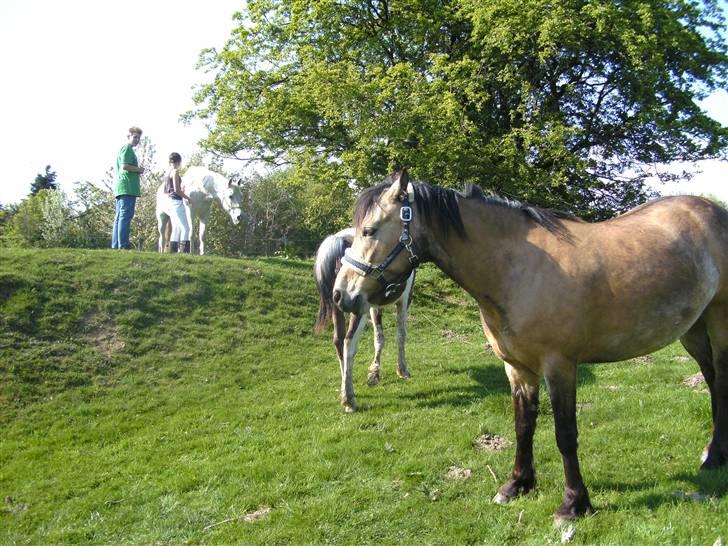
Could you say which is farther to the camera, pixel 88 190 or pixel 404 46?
pixel 88 190

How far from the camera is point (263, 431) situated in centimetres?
717

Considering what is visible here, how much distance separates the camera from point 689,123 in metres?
18.3

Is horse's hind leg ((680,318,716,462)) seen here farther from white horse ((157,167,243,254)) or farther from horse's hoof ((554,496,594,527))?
white horse ((157,167,243,254))

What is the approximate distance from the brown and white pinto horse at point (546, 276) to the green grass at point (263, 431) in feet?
2.53

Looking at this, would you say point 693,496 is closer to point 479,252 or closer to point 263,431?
point 479,252

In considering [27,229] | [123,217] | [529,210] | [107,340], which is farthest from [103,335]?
[27,229]

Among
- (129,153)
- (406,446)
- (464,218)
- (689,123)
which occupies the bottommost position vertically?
(406,446)

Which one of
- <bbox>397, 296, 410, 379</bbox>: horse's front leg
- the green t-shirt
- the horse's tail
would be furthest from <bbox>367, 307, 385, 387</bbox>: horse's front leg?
the green t-shirt

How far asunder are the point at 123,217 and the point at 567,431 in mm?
12149

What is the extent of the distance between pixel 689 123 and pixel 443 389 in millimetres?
15423

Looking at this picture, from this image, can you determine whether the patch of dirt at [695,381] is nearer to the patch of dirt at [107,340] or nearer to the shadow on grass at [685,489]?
the shadow on grass at [685,489]

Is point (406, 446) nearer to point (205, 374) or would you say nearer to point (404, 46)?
point (205, 374)

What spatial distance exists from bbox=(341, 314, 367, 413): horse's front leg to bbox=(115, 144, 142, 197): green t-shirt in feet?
24.5

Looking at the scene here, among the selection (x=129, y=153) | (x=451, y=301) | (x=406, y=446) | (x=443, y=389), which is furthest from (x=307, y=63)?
(x=406, y=446)
